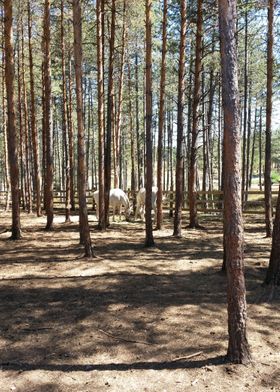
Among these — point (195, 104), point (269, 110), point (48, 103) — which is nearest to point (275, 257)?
point (269, 110)

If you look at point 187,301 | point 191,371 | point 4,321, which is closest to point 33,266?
point 4,321

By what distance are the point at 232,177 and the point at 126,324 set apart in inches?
104

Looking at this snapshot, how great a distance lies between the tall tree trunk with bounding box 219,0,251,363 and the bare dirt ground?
603 mm

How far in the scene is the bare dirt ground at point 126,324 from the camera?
4.12m

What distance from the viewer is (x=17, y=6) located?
59.2 feet

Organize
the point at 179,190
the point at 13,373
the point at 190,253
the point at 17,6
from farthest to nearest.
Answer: the point at 17,6
the point at 179,190
the point at 190,253
the point at 13,373

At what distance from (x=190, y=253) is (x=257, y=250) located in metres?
1.80

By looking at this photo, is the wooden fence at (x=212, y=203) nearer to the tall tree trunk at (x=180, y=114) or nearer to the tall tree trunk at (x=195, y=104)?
the tall tree trunk at (x=195, y=104)

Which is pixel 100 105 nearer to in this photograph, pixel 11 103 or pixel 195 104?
pixel 11 103

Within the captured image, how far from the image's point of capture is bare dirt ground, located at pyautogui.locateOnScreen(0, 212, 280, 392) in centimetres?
412

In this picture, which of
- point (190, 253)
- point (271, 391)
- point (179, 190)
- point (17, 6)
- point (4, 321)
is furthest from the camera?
point (17, 6)

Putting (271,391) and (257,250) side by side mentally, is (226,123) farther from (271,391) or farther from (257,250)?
(257,250)

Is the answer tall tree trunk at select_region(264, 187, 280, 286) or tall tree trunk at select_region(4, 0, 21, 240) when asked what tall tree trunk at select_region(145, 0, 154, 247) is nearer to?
tall tree trunk at select_region(4, 0, 21, 240)

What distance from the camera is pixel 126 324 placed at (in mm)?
5516
